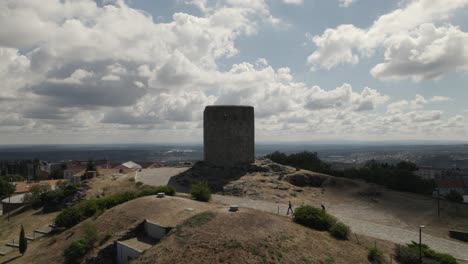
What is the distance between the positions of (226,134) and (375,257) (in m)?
24.0

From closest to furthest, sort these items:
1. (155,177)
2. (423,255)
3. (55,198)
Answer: (423,255), (55,198), (155,177)

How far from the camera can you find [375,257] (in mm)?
18219

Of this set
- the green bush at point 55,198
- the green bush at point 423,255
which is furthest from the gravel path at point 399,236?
the green bush at point 55,198

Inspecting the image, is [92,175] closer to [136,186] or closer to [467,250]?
[136,186]

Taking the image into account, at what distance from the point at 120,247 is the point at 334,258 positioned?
11701mm

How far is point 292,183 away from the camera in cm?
3850

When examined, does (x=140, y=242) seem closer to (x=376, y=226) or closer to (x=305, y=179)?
(x=376, y=226)

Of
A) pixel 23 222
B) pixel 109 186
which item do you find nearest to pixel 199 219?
pixel 109 186

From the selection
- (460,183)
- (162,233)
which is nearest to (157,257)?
(162,233)

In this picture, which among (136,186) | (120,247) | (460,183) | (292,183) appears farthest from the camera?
(460,183)

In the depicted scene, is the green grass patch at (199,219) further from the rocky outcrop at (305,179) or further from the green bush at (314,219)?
the rocky outcrop at (305,179)

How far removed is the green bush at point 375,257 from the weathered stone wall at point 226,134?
2325cm

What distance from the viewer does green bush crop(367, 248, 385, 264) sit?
18077 mm

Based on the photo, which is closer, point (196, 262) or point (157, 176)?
point (196, 262)
